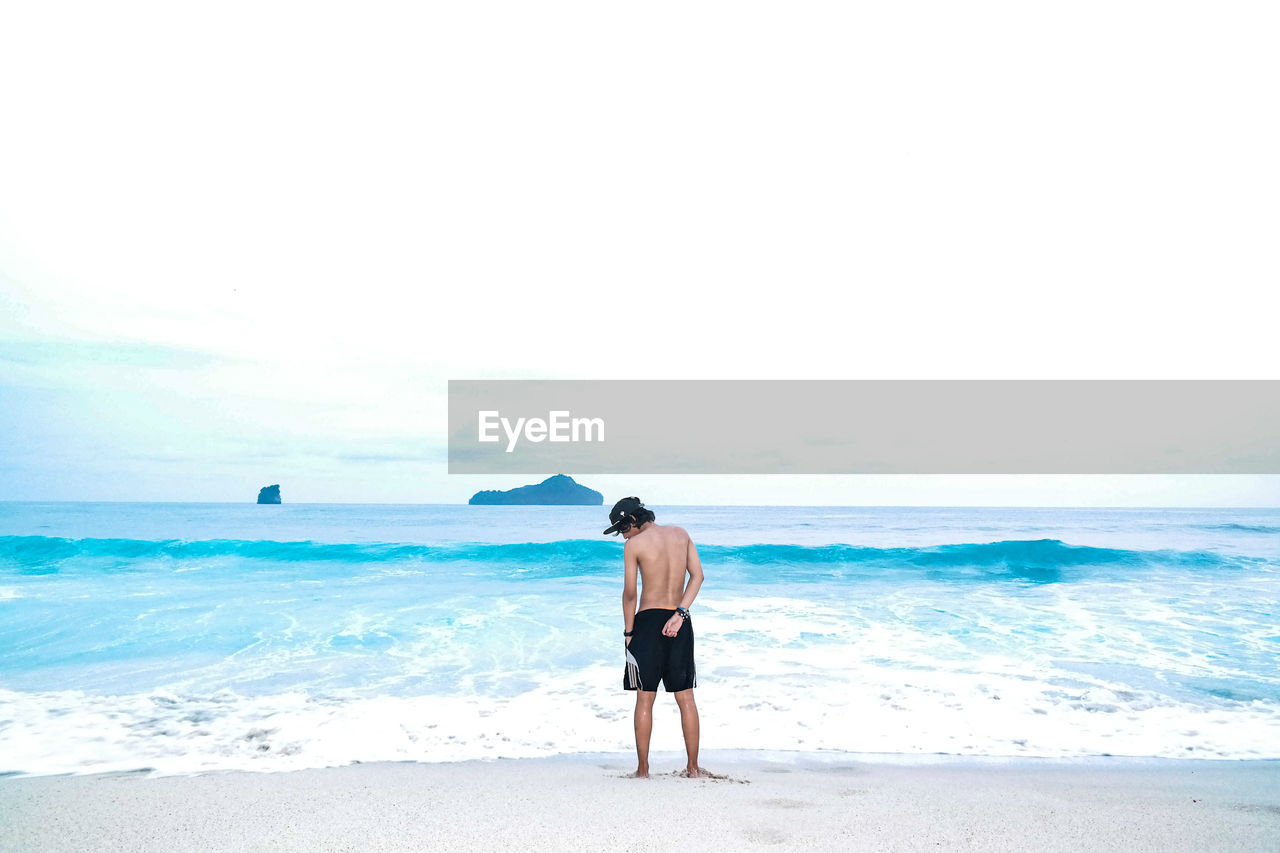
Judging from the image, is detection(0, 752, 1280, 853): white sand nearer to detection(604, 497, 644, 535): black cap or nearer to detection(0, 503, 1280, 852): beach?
detection(0, 503, 1280, 852): beach

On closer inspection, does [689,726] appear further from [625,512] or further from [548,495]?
[548,495]

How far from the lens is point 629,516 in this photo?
463 centimetres

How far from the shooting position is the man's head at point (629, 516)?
4.63 meters

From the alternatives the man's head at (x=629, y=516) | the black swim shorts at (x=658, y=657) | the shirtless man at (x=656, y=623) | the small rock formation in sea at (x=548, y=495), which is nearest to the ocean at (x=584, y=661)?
the shirtless man at (x=656, y=623)

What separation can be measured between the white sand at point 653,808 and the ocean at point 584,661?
58cm

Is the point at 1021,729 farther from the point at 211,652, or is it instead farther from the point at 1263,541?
the point at 1263,541

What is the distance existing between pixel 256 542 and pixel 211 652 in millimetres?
15071

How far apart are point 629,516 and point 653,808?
1604 millimetres

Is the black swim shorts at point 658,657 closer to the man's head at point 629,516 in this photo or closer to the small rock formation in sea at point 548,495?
the man's head at point 629,516

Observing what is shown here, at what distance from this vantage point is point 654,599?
463 cm

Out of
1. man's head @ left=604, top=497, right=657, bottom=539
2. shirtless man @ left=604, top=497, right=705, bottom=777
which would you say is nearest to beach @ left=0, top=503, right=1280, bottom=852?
shirtless man @ left=604, top=497, right=705, bottom=777

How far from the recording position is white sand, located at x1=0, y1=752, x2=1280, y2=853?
3.47 m

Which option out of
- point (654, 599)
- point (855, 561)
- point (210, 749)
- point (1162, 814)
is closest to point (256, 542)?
point (855, 561)

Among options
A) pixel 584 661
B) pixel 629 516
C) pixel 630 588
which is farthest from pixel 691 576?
pixel 584 661
